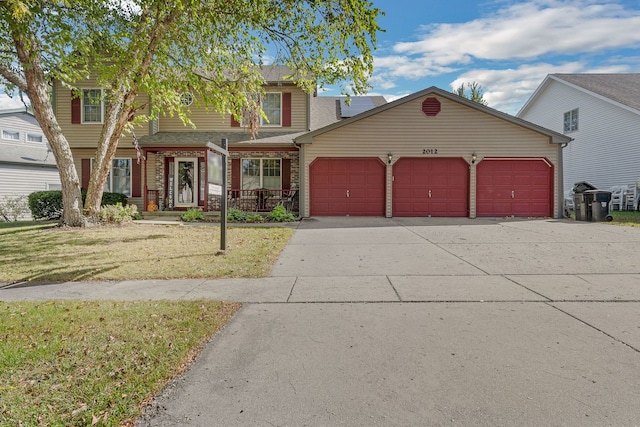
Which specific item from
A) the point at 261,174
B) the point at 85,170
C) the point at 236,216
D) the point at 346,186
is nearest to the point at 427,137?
the point at 346,186

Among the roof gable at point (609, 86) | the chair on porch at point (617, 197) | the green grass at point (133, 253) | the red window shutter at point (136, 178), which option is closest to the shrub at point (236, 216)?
the green grass at point (133, 253)

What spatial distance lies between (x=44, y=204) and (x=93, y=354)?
15.9m

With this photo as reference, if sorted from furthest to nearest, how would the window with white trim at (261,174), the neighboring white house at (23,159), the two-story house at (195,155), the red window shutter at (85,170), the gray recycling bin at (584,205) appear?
the neighboring white house at (23,159)
the red window shutter at (85,170)
the window with white trim at (261,174)
the two-story house at (195,155)
the gray recycling bin at (584,205)

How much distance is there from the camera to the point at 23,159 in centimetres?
2109

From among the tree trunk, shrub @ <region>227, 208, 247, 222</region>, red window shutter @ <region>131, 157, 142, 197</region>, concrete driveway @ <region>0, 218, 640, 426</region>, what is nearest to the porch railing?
shrub @ <region>227, 208, 247, 222</region>

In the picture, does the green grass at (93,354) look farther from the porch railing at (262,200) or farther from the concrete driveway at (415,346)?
the porch railing at (262,200)

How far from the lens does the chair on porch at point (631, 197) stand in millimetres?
18016

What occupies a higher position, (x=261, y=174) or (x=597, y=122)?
(x=597, y=122)

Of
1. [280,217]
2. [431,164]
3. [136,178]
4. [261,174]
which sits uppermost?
[431,164]

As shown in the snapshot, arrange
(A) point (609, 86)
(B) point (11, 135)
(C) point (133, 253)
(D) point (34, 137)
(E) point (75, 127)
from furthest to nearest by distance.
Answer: (D) point (34, 137)
(B) point (11, 135)
(A) point (609, 86)
(E) point (75, 127)
(C) point (133, 253)

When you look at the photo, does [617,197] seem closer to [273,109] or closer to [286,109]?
[286,109]

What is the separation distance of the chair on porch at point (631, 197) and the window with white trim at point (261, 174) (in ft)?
56.9

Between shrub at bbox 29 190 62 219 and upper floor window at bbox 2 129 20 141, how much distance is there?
37.7 ft

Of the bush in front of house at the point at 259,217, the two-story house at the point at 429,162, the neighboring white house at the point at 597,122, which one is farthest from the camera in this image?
the neighboring white house at the point at 597,122
